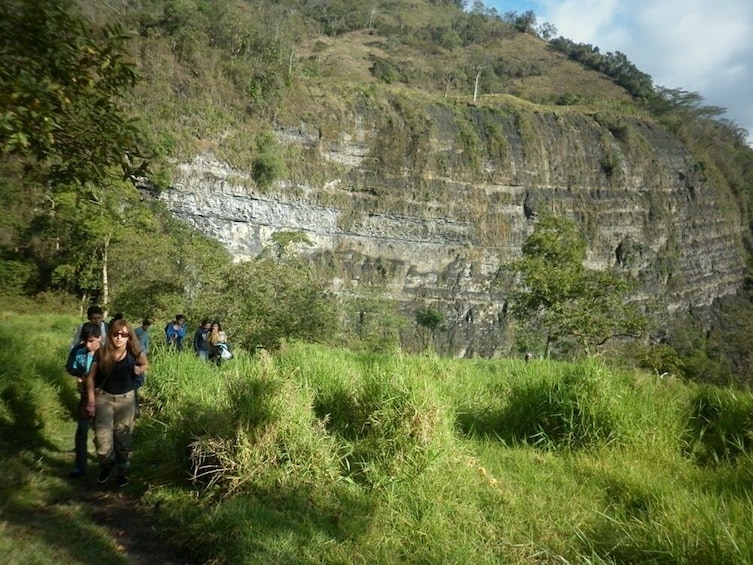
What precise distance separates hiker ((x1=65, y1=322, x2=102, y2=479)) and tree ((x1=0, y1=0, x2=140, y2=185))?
83.5 inches

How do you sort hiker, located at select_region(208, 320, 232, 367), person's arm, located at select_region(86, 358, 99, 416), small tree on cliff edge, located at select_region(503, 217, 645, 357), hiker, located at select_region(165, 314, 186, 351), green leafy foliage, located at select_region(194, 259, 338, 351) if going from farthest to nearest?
small tree on cliff edge, located at select_region(503, 217, 645, 357), green leafy foliage, located at select_region(194, 259, 338, 351), hiker, located at select_region(165, 314, 186, 351), hiker, located at select_region(208, 320, 232, 367), person's arm, located at select_region(86, 358, 99, 416)

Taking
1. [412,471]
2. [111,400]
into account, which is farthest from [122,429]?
[412,471]

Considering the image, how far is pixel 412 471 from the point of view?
4.19 meters

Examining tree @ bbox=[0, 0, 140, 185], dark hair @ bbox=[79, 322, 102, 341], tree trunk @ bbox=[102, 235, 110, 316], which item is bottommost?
tree trunk @ bbox=[102, 235, 110, 316]

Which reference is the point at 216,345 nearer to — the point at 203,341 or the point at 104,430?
the point at 203,341

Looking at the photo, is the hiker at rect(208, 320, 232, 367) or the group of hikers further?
the hiker at rect(208, 320, 232, 367)

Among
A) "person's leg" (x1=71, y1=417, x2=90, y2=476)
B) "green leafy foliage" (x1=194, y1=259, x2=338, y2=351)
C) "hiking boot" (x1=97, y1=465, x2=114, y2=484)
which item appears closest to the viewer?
"hiking boot" (x1=97, y1=465, x2=114, y2=484)

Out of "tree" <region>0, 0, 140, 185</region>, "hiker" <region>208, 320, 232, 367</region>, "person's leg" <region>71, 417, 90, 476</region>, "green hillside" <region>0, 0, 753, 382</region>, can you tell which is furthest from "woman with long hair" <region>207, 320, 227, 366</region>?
"tree" <region>0, 0, 140, 185</region>

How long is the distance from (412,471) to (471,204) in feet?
184

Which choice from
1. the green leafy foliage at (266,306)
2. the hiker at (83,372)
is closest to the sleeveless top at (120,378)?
the hiker at (83,372)

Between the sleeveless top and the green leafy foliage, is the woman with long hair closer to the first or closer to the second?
the sleeveless top

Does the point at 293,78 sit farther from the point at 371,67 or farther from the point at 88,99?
the point at 88,99

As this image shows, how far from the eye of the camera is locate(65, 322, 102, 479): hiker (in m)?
4.93

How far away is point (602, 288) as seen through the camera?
2166cm
